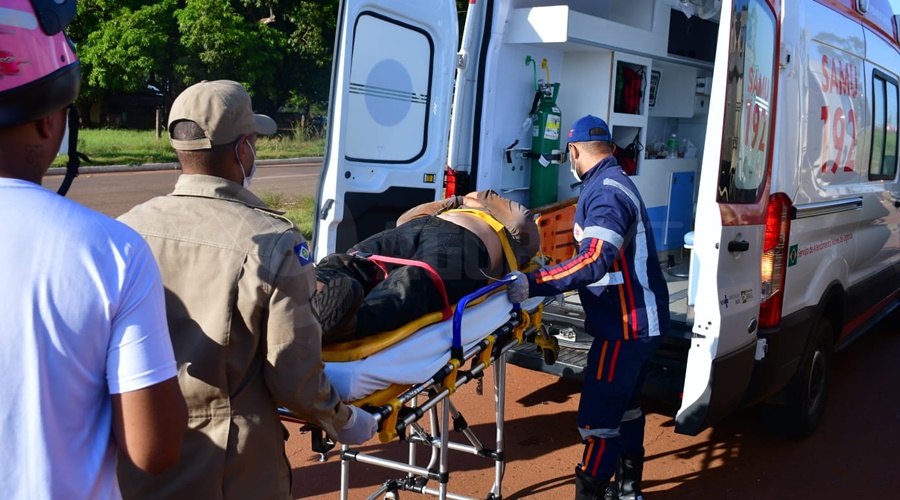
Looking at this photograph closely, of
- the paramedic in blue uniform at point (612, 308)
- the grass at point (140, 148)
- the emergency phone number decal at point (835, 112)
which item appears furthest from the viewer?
the grass at point (140, 148)

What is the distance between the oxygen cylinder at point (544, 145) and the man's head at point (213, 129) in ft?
12.4

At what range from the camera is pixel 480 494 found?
3.77 metres

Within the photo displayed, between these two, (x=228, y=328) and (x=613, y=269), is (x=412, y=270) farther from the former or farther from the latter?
(x=228, y=328)

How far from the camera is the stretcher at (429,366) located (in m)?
2.47

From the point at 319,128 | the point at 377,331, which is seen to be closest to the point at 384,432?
the point at 377,331

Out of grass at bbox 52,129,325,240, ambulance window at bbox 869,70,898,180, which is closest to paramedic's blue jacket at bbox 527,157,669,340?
ambulance window at bbox 869,70,898,180

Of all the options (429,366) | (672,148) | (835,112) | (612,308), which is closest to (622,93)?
(672,148)

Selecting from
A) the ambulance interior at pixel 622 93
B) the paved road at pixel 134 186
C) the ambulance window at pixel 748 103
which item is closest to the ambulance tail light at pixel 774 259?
the ambulance window at pixel 748 103

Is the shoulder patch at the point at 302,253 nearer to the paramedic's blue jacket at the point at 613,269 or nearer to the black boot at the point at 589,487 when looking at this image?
the paramedic's blue jacket at the point at 613,269

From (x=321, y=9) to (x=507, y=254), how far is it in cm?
2132

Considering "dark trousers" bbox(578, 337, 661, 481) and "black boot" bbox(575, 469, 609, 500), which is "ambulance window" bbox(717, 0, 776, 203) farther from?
"black boot" bbox(575, 469, 609, 500)

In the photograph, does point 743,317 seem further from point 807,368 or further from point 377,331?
point 377,331

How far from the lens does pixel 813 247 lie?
13.0 ft

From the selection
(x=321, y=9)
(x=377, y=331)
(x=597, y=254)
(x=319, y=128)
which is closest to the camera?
(x=377, y=331)
